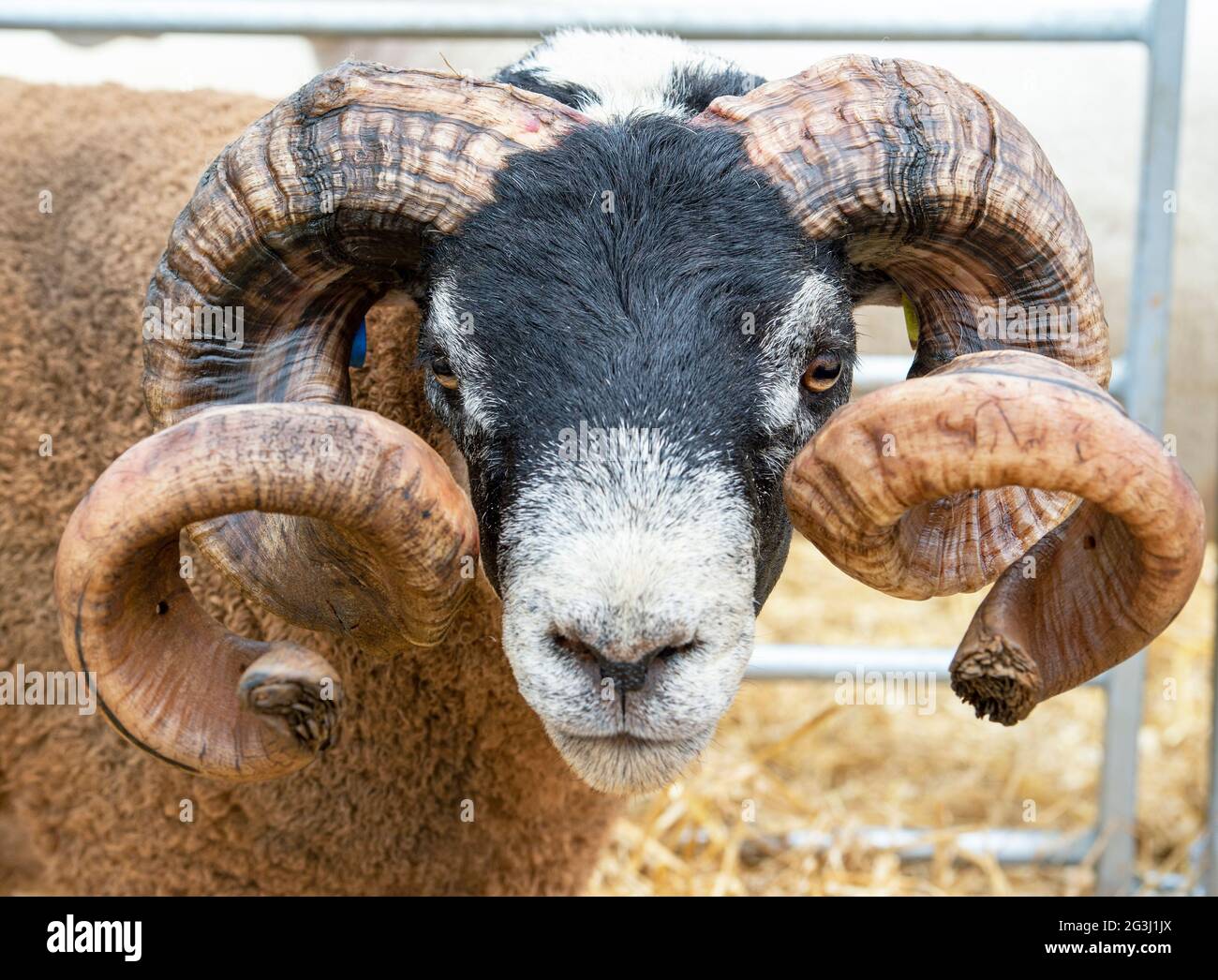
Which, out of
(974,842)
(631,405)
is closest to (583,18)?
(631,405)

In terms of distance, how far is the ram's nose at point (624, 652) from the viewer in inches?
75.1

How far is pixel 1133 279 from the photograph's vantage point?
4156 mm

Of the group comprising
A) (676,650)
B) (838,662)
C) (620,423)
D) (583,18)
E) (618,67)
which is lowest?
(838,662)

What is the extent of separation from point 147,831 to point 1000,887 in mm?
3102

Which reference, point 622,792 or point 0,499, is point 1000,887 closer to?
point 622,792

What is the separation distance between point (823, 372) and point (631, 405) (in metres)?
0.50

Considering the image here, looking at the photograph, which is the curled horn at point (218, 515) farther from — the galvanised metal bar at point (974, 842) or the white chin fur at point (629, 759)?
the galvanised metal bar at point (974, 842)

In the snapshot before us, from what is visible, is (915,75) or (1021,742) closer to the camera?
(915,75)

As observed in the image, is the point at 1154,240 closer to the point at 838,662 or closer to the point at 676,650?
the point at 838,662

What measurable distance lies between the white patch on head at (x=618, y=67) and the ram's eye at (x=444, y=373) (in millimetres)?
584

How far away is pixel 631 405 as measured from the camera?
2.06 m

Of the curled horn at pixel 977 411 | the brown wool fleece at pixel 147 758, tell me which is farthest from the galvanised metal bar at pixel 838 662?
the curled horn at pixel 977 411
